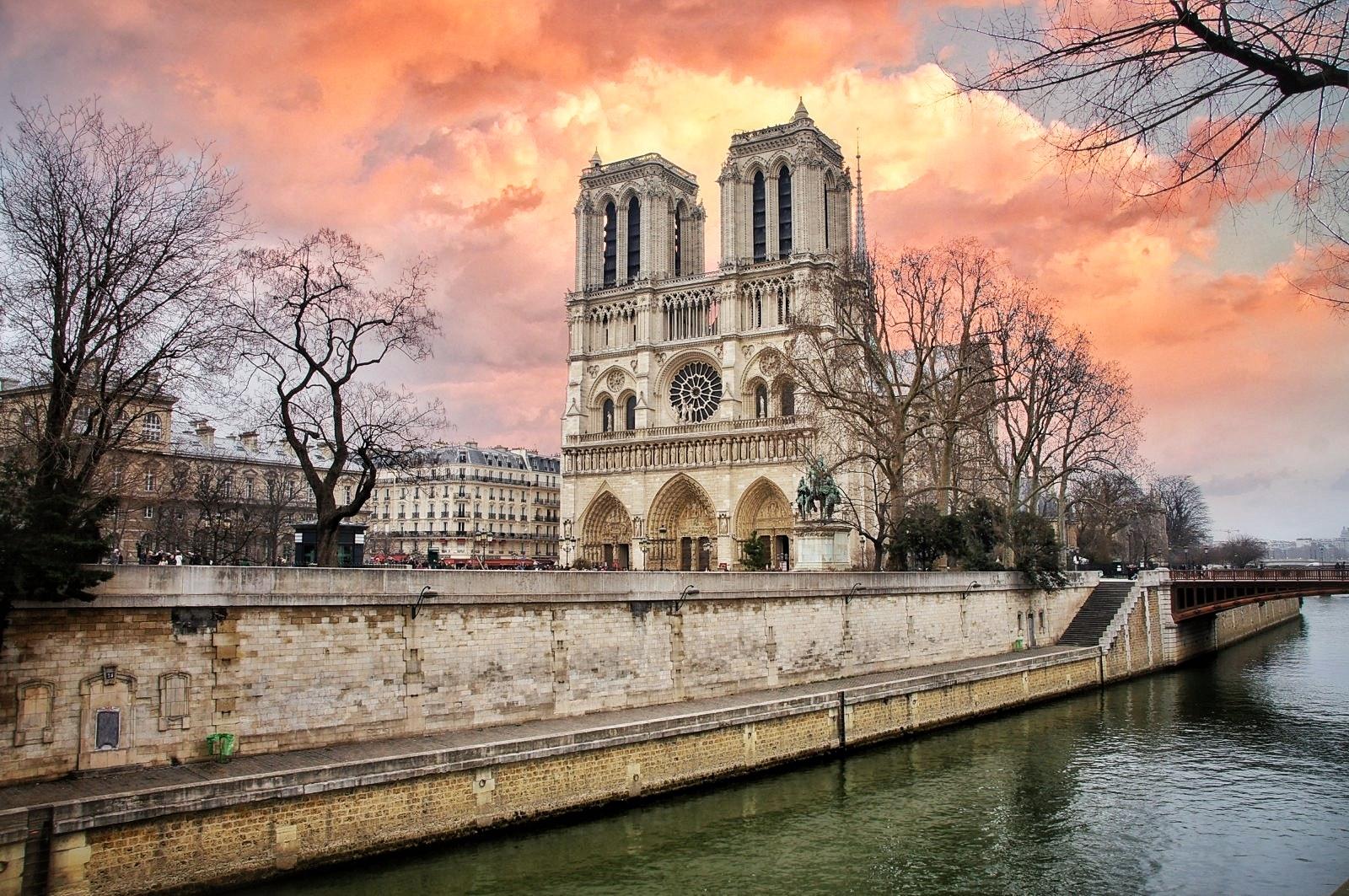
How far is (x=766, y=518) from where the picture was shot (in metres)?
59.1

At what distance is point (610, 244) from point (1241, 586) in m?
43.7

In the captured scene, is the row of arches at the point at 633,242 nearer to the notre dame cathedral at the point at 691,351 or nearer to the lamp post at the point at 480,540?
the notre dame cathedral at the point at 691,351

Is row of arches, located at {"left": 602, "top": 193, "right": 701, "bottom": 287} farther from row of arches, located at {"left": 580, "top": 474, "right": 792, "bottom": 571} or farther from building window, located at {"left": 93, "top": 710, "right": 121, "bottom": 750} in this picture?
building window, located at {"left": 93, "top": 710, "right": 121, "bottom": 750}

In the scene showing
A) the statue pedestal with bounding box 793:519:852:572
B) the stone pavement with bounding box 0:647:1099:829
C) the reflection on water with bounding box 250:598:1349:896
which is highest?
the statue pedestal with bounding box 793:519:852:572

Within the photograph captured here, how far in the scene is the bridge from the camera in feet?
118

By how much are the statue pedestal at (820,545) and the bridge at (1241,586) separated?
14.8m

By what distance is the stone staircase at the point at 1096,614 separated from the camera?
35625 millimetres

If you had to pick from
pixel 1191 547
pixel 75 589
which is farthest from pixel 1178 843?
pixel 1191 547

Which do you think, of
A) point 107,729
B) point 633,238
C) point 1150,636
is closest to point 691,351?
point 633,238

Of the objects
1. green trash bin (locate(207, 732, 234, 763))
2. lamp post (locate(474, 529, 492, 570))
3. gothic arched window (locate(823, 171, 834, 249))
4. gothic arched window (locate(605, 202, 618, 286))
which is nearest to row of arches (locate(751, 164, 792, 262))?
gothic arched window (locate(823, 171, 834, 249))

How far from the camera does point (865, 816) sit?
17.5 metres

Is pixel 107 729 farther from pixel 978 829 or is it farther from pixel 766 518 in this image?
pixel 766 518

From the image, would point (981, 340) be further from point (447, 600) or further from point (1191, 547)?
point (1191, 547)

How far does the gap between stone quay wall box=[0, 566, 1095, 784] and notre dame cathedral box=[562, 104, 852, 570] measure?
1273 inches
